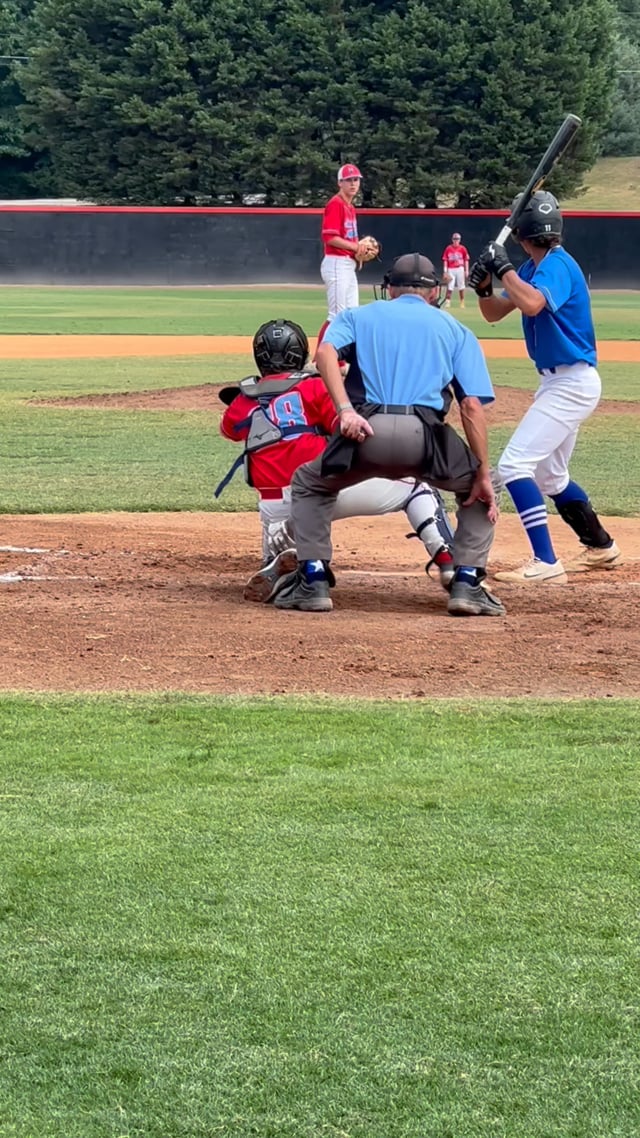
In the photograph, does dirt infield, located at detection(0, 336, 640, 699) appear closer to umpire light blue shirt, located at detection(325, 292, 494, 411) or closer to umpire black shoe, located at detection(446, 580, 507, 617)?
umpire black shoe, located at detection(446, 580, 507, 617)

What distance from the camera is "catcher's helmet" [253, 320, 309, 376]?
693 centimetres

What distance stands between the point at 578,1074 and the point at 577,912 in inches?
27.0

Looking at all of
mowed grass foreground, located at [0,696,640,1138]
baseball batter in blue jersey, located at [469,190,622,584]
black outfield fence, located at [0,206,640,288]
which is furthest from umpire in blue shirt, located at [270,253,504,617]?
black outfield fence, located at [0,206,640,288]

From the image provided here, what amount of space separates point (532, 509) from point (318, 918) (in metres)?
4.30

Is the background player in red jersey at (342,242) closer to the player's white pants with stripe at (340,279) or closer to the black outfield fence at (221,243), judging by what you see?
the player's white pants with stripe at (340,279)

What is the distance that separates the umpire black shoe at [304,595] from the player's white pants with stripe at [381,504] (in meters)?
0.33

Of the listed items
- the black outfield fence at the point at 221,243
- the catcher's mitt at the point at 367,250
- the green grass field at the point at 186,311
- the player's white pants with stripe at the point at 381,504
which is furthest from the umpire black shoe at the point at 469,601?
the black outfield fence at the point at 221,243

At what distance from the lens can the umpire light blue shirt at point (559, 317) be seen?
7.02m

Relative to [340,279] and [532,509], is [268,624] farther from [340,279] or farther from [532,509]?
[340,279]

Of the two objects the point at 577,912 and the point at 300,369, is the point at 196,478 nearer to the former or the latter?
Answer: the point at 300,369

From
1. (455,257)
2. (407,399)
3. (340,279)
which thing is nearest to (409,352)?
(407,399)

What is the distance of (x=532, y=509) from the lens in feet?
24.3

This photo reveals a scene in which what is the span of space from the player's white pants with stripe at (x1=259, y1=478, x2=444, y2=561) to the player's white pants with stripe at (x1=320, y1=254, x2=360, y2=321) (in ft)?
26.0

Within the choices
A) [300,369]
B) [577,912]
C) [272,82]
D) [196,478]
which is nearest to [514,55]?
[272,82]
